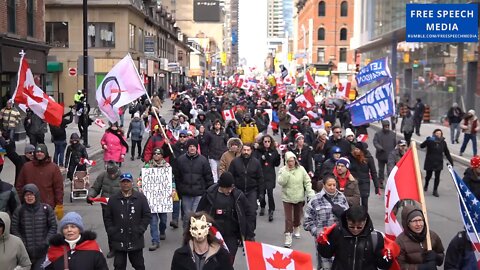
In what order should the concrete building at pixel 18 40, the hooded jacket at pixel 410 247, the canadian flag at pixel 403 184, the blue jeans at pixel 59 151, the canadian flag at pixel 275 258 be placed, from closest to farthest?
the canadian flag at pixel 275 258, the hooded jacket at pixel 410 247, the canadian flag at pixel 403 184, the blue jeans at pixel 59 151, the concrete building at pixel 18 40

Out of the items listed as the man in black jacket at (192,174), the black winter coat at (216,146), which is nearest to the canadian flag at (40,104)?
the black winter coat at (216,146)

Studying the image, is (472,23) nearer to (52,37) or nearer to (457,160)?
(457,160)

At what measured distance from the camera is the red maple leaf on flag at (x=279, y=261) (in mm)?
5691

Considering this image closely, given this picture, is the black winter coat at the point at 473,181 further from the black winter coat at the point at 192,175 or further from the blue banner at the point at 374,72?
the blue banner at the point at 374,72

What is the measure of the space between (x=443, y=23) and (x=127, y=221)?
2049cm

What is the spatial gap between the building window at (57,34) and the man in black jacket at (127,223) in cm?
4107

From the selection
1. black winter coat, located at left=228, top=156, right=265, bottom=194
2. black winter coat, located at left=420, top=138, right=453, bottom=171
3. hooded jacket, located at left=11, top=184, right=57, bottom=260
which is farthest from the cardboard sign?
black winter coat, located at left=420, top=138, right=453, bottom=171

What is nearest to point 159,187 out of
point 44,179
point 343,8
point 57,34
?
point 44,179

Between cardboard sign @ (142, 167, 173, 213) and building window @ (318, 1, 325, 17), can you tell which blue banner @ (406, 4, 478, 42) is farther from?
building window @ (318, 1, 325, 17)

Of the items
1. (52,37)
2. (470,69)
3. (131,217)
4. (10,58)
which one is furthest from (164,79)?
(131,217)

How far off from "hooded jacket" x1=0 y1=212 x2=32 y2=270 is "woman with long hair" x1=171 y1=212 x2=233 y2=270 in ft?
4.80

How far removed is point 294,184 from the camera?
10.3 meters

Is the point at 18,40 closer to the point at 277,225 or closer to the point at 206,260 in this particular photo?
the point at 277,225

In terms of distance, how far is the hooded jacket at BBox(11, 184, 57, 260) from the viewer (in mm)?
7145
